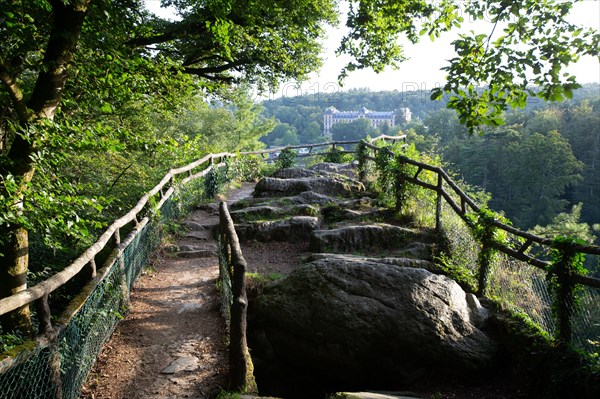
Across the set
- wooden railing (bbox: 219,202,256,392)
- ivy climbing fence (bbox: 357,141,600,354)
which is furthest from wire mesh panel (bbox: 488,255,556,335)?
wooden railing (bbox: 219,202,256,392)

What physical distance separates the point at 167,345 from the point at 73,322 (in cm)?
138

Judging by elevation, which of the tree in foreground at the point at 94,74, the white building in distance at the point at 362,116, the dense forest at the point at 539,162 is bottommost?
the dense forest at the point at 539,162

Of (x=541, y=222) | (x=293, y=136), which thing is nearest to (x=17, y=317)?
(x=541, y=222)

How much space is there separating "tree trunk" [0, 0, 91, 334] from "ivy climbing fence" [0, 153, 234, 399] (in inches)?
21.8

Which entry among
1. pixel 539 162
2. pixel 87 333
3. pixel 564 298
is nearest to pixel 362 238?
pixel 564 298

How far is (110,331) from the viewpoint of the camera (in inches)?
194

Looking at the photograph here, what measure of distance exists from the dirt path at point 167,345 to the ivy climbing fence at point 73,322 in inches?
8.6

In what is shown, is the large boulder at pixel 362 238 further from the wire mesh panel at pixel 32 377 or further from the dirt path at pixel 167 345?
the wire mesh panel at pixel 32 377

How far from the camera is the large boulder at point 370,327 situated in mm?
5039

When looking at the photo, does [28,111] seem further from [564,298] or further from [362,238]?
[564,298]

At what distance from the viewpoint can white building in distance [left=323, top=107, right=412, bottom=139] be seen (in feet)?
400

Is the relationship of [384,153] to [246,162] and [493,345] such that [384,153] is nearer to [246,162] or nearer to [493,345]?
[493,345]

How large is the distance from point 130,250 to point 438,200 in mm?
5938

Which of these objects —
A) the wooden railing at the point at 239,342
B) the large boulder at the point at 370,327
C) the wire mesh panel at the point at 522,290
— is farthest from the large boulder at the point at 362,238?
the wooden railing at the point at 239,342
